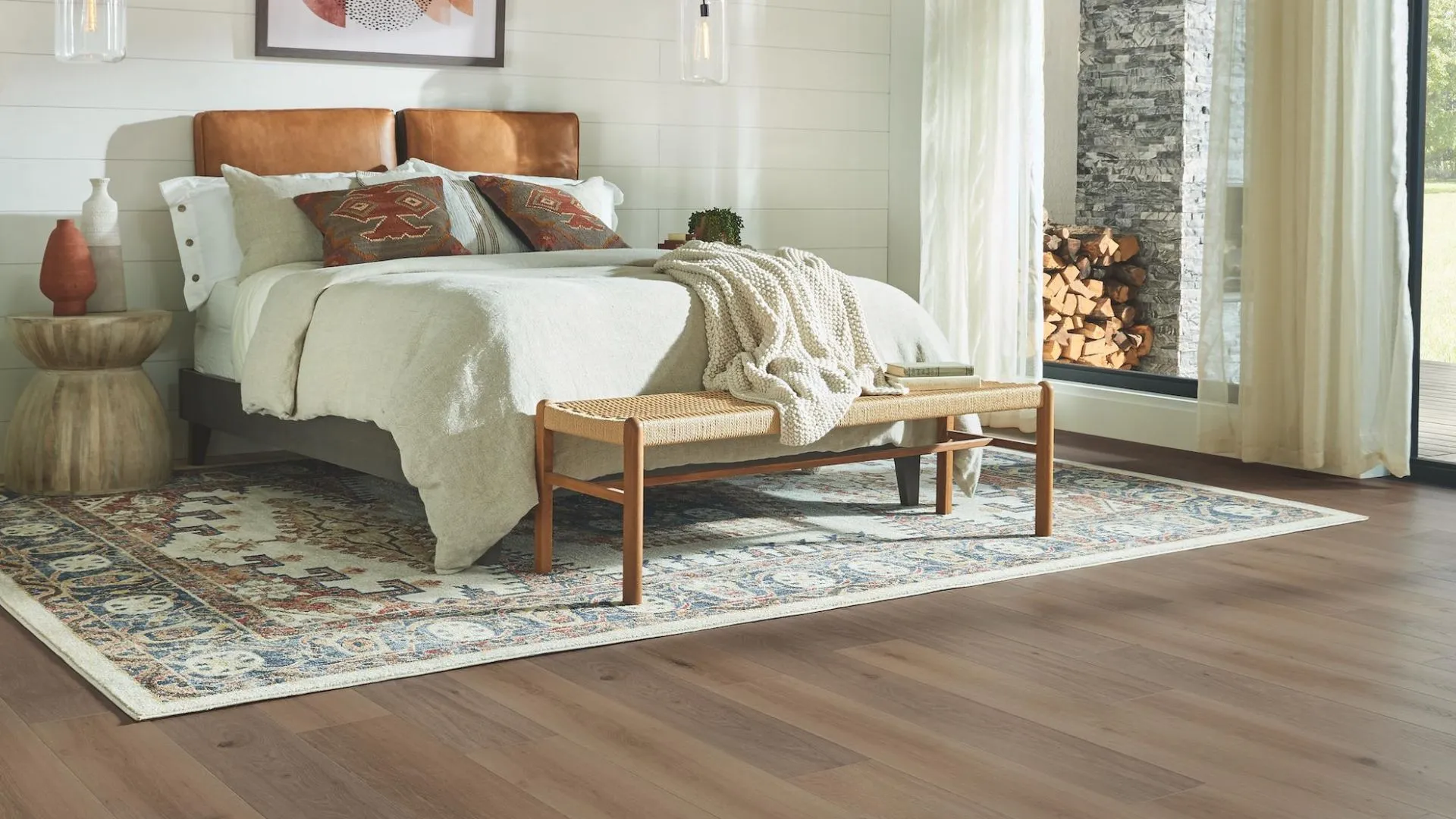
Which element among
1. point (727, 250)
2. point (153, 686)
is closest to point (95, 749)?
point (153, 686)

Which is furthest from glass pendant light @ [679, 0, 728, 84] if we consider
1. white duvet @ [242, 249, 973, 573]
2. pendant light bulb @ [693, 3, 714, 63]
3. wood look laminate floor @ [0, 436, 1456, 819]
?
wood look laminate floor @ [0, 436, 1456, 819]

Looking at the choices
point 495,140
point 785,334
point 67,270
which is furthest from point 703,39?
point 67,270

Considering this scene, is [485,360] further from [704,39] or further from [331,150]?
[331,150]

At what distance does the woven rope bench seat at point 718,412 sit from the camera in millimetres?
3158

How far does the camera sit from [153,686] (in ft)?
8.32

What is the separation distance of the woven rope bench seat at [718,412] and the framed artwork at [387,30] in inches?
90.9

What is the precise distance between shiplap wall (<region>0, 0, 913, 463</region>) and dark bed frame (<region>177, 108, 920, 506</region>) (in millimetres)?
120

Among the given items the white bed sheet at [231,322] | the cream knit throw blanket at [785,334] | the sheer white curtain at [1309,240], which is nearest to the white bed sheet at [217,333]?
the white bed sheet at [231,322]

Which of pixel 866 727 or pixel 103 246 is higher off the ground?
pixel 103 246

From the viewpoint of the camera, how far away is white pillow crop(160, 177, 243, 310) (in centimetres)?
477

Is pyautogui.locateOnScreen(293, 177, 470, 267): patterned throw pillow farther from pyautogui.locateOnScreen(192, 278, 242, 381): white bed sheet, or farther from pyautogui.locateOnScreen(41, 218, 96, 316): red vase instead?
pyautogui.locateOnScreen(41, 218, 96, 316): red vase

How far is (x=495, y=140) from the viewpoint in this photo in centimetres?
543

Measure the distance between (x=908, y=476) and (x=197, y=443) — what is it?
233 centimetres

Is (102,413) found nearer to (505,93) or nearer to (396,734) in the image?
(505,93)
